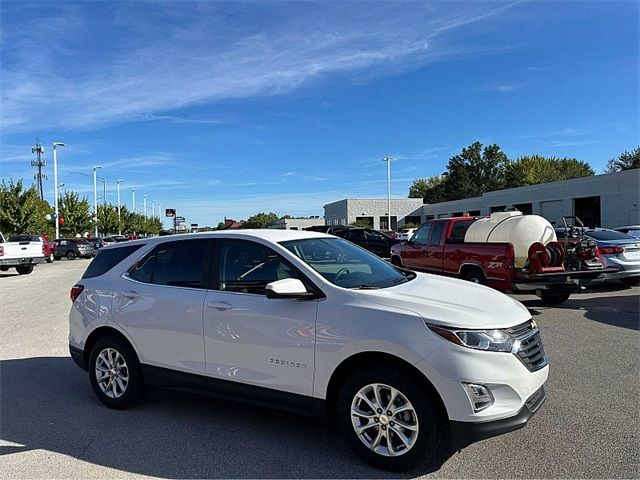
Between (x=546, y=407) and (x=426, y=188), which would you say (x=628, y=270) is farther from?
(x=426, y=188)

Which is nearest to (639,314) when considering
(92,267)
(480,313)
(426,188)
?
(480,313)

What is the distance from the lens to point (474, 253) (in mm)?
10094

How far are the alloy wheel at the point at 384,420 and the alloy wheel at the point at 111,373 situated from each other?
2534 millimetres

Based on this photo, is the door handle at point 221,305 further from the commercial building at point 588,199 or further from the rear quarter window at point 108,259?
the commercial building at point 588,199

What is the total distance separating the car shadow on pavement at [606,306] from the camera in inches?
338

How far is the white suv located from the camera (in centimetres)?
345

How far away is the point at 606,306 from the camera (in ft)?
32.9

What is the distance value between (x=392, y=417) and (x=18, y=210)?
146 feet

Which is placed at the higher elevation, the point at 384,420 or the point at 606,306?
the point at 384,420

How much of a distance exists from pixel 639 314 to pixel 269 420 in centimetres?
758

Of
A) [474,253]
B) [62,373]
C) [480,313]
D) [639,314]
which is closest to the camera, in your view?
[480,313]

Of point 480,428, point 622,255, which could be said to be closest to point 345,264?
point 480,428

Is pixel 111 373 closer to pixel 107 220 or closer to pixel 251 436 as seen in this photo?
pixel 251 436

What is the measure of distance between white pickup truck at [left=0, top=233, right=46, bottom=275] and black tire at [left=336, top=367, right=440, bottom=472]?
2242 centimetres
